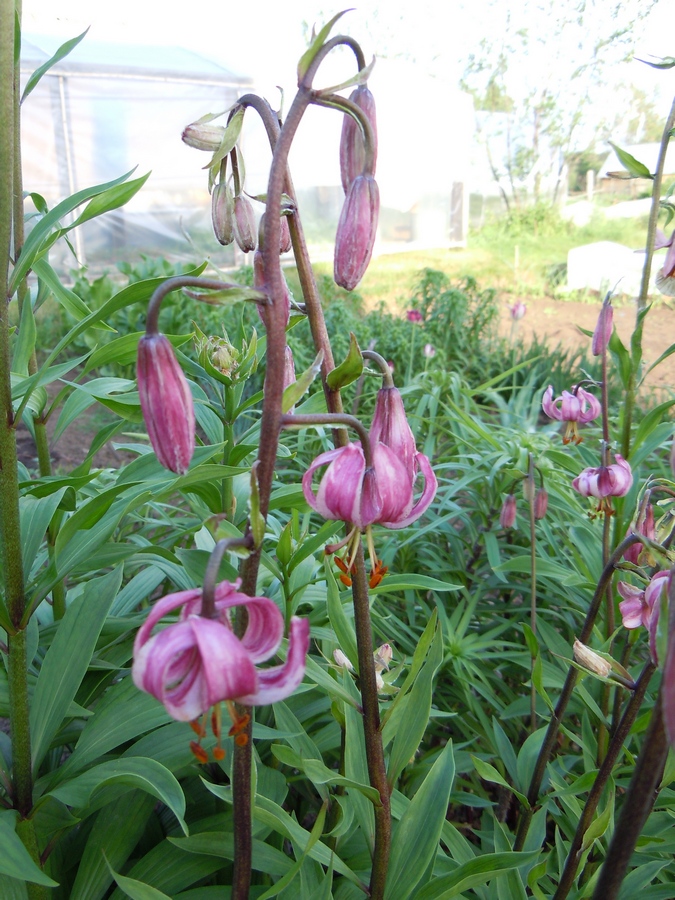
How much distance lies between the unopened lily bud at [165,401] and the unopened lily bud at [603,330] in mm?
1009

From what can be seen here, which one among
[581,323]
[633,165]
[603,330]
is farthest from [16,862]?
[581,323]

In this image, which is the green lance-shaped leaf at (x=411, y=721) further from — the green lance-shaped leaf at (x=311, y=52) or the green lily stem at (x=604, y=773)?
the green lance-shaped leaf at (x=311, y=52)

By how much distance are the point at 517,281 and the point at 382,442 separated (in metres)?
8.33

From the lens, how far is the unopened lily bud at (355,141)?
559 mm

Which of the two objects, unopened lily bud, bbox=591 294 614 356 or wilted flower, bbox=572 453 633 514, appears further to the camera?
unopened lily bud, bbox=591 294 614 356

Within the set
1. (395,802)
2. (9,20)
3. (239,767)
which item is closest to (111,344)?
(9,20)

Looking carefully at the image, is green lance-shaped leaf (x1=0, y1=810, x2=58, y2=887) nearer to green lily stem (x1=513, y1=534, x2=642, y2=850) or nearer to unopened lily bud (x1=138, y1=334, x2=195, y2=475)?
unopened lily bud (x1=138, y1=334, x2=195, y2=475)

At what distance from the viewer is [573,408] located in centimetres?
143

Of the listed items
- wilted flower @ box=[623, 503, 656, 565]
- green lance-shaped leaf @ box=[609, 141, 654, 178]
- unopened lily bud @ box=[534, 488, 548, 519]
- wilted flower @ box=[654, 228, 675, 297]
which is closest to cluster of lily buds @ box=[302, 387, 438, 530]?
wilted flower @ box=[623, 503, 656, 565]

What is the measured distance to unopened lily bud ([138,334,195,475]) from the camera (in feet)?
1.44

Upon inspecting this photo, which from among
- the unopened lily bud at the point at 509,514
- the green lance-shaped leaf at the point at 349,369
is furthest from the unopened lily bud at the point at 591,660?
the unopened lily bud at the point at 509,514

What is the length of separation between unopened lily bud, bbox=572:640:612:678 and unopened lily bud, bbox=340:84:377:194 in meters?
0.49

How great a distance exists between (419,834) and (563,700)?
217mm

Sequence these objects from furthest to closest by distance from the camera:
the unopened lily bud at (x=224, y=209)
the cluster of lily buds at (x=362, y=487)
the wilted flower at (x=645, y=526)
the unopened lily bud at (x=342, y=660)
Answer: the wilted flower at (x=645, y=526), the unopened lily bud at (x=342, y=660), the unopened lily bud at (x=224, y=209), the cluster of lily buds at (x=362, y=487)
